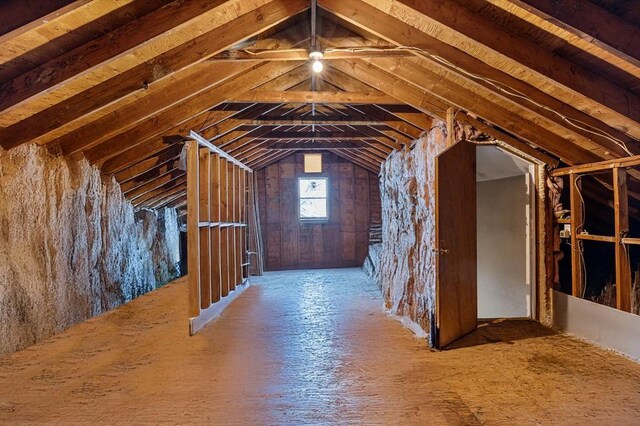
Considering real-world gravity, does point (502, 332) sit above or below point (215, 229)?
below

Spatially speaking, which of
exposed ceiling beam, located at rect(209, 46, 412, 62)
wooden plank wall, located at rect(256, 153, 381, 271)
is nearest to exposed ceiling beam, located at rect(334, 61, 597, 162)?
exposed ceiling beam, located at rect(209, 46, 412, 62)

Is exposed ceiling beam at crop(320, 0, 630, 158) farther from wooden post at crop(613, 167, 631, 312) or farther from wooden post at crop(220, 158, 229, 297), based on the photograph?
wooden post at crop(220, 158, 229, 297)

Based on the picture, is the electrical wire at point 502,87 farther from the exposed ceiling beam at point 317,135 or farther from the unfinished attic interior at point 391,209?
the exposed ceiling beam at point 317,135

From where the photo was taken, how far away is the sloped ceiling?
225cm

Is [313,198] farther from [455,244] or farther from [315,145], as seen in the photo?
[455,244]

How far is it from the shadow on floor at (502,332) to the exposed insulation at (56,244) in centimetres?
362

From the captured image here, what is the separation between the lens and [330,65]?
3867mm

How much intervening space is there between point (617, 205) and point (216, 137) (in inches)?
162

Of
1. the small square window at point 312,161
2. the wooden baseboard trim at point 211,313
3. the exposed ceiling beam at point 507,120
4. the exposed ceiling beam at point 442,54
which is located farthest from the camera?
the small square window at point 312,161

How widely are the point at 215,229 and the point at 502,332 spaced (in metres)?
3.33

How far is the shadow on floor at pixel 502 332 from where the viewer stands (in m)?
3.46

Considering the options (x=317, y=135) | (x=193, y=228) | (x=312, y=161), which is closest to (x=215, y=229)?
(x=193, y=228)

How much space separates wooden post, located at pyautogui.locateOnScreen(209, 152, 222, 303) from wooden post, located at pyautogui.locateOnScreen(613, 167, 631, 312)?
3967 millimetres

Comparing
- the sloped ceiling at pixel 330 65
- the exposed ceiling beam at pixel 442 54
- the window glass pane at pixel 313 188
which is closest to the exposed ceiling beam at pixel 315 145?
the window glass pane at pixel 313 188
